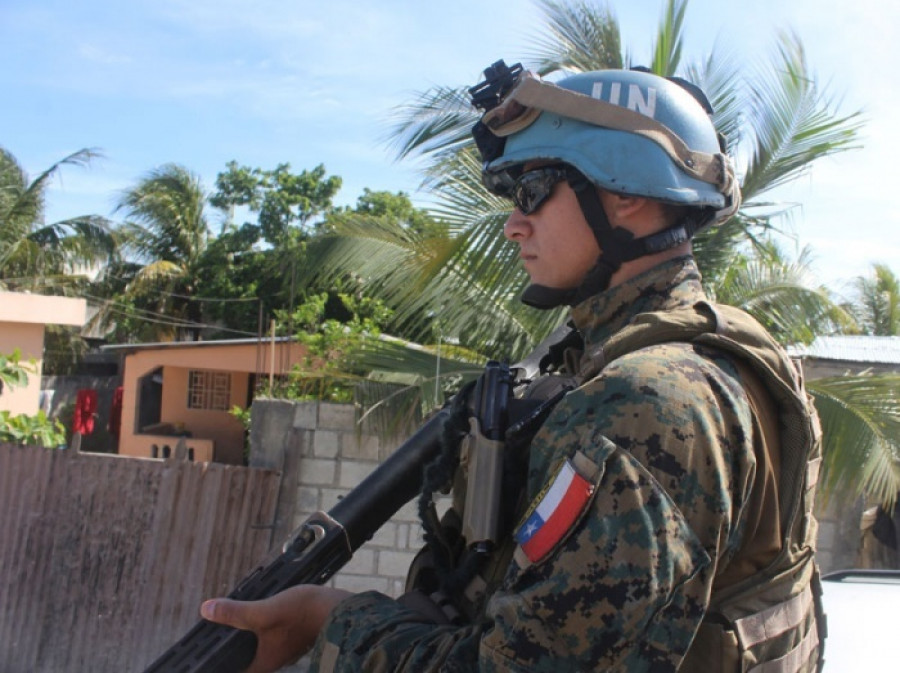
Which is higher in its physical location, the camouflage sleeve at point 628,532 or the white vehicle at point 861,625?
the camouflage sleeve at point 628,532

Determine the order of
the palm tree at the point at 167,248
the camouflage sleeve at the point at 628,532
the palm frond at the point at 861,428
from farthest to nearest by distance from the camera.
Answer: the palm tree at the point at 167,248
the palm frond at the point at 861,428
the camouflage sleeve at the point at 628,532

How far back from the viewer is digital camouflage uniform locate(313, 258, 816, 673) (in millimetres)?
1088

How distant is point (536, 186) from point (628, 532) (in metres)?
0.66

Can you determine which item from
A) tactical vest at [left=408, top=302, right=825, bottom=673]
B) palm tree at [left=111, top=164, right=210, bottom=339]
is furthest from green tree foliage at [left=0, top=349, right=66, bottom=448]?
palm tree at [left=111, top=164, right=210, bottom=339]

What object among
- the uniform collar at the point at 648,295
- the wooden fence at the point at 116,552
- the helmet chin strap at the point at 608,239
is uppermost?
the helmet chin strap at the point at 608,239

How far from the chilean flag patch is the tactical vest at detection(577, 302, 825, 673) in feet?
0.74

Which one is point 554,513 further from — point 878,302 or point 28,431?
point 878,302

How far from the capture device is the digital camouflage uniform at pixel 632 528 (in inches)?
42.8

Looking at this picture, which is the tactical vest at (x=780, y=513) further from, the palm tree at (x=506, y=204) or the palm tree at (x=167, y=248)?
the palm tree at (x=167, y=248)

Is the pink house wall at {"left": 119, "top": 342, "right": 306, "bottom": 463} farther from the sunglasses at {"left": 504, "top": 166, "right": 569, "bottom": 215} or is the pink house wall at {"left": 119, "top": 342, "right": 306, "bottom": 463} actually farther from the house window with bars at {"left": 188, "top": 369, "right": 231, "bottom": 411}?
the sunglasses at {"left": 504, "top": 166, "right": 569, "bottom": 215}

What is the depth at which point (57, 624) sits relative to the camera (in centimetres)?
614

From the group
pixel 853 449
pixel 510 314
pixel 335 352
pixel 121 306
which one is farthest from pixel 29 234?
pixel 853 449

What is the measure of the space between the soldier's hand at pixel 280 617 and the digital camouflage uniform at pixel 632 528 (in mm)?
272

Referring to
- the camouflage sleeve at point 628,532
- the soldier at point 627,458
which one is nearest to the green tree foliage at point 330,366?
the soldier at point 627,458
